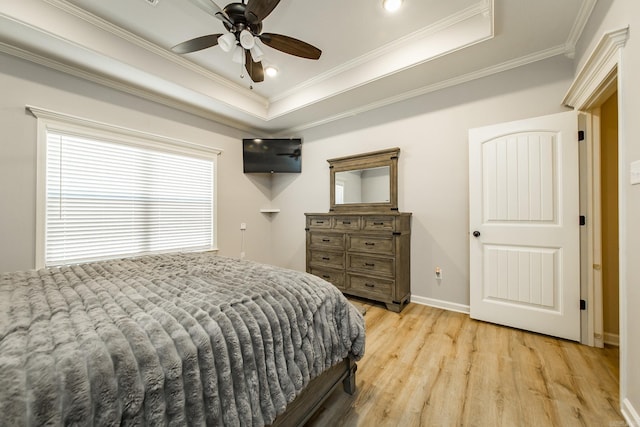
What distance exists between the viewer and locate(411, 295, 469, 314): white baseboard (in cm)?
270

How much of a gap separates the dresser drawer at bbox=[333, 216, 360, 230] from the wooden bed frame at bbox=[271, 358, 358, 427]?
5.67 ft

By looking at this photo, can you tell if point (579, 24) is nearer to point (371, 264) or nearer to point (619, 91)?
point (619, 91)

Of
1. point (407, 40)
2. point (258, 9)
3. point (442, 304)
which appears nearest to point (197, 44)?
point (258, 9)

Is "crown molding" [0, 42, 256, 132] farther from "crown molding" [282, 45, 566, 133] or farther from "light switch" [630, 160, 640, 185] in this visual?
"light switch" [630, 160, 640, 185]

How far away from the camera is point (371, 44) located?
2.54 meters

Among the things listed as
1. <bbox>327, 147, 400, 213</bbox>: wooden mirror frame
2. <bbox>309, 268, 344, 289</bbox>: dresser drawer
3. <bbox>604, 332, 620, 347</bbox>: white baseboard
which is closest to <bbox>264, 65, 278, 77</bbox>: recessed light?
<bbox>327, 147, 400, 213</bbox>: wooden mirror frame

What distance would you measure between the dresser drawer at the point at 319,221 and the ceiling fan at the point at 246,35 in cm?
192

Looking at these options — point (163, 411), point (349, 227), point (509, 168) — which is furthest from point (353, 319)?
point (509, 168)

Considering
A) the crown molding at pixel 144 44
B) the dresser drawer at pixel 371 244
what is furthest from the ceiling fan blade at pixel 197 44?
the dresser drawer at pixel 371 244

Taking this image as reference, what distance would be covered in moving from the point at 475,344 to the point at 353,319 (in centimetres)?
136

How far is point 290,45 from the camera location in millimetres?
1960

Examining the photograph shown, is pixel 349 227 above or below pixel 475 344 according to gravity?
above

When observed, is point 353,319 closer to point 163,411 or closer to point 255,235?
point 163,411

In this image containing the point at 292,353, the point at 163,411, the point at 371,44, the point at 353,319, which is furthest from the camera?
the point at 371,44
